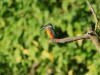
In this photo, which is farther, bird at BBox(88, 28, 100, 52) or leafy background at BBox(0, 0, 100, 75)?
leafy background at BBox(0, 0, 100, 75)

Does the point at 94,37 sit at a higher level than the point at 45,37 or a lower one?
higher

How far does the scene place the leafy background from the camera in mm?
5820

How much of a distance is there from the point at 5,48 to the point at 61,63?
Answer: 0.94m

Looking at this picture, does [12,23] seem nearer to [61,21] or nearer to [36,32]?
[36,32]

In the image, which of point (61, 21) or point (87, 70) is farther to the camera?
point (87, 70)

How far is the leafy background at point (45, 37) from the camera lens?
5820 mm

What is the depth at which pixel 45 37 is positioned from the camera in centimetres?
586

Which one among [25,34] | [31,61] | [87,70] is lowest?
[87,70]

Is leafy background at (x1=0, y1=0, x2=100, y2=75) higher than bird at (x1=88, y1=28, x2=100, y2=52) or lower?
lower

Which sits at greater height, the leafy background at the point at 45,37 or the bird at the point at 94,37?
the bird at the point at 94,37

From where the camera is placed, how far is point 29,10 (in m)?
5.90

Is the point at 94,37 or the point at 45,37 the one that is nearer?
the point at 94,37

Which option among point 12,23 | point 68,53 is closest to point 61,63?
point 68,53

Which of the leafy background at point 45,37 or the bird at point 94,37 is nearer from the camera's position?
the bird at point 94,37
